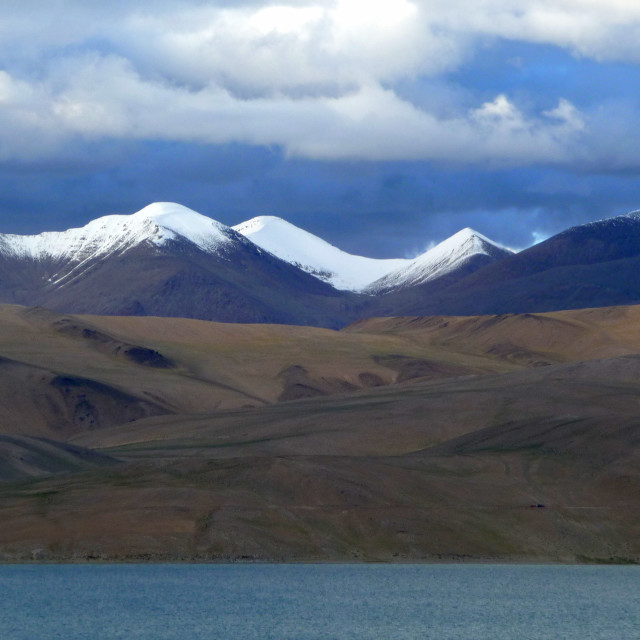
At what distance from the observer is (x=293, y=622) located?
68000 millimetres

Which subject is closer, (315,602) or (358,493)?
(315,602)

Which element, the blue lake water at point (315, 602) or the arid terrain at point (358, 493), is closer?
the blue lake water at point (315, 602)

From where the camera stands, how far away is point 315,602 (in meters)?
Result: 75.8

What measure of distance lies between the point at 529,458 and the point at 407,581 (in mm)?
48746

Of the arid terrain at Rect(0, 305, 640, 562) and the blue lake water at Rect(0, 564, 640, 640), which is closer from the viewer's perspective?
the blue lake water at Rect(0, 564, 640, 640)

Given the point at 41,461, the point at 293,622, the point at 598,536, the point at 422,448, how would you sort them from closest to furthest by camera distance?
the point at 293,622
the point at 598,536
the point at 41,461
the point at 422,448

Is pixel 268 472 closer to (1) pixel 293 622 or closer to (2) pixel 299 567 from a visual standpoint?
(2) pixel 299 567

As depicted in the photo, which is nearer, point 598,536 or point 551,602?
point 551,602

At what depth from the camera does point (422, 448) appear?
159 meters

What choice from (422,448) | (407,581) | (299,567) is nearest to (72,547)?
(299,567)

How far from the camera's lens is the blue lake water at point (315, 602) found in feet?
216

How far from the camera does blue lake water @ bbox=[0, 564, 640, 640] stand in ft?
216

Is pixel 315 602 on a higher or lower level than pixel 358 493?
lower

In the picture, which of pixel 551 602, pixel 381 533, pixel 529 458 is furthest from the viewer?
pixel 529 458
